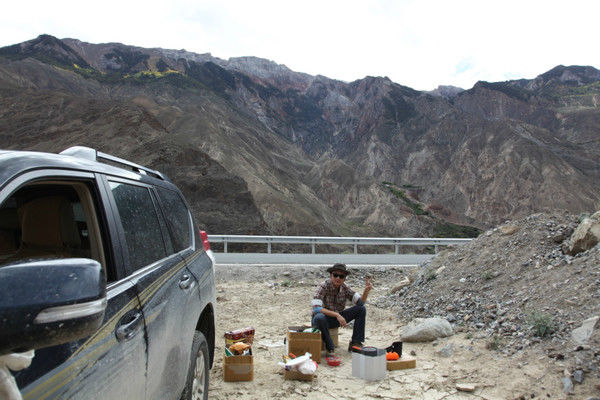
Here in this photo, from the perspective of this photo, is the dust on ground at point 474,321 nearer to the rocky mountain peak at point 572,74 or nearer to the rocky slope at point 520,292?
the rocky slope at point 520,292

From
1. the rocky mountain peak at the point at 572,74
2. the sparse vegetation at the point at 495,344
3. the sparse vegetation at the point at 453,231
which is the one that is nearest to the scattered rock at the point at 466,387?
the sparse vegetation at the point at 495,344

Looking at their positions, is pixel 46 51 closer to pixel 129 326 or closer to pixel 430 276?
pixel 430 276

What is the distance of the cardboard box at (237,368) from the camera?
5.00 m

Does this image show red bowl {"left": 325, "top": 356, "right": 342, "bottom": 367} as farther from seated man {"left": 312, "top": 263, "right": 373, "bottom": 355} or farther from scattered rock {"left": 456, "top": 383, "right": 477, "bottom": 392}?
scattered rock {"left": 456, "top": 383, "right": 477, "bottom": 392}

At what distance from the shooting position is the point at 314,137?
4697 inches

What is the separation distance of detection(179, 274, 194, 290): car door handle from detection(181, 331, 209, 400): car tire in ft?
1.36

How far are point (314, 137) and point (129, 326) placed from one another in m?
119

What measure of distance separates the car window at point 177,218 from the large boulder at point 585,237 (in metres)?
6.52

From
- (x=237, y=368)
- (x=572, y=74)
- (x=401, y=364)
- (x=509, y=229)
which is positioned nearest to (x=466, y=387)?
(x=401, y=364)

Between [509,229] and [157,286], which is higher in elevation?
[157,286]

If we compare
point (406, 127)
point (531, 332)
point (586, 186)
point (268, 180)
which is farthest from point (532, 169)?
point (531, 332)

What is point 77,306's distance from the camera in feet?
3.92

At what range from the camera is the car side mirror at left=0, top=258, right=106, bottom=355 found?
109 centimetres

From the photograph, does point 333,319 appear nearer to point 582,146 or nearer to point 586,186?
point 586,186
